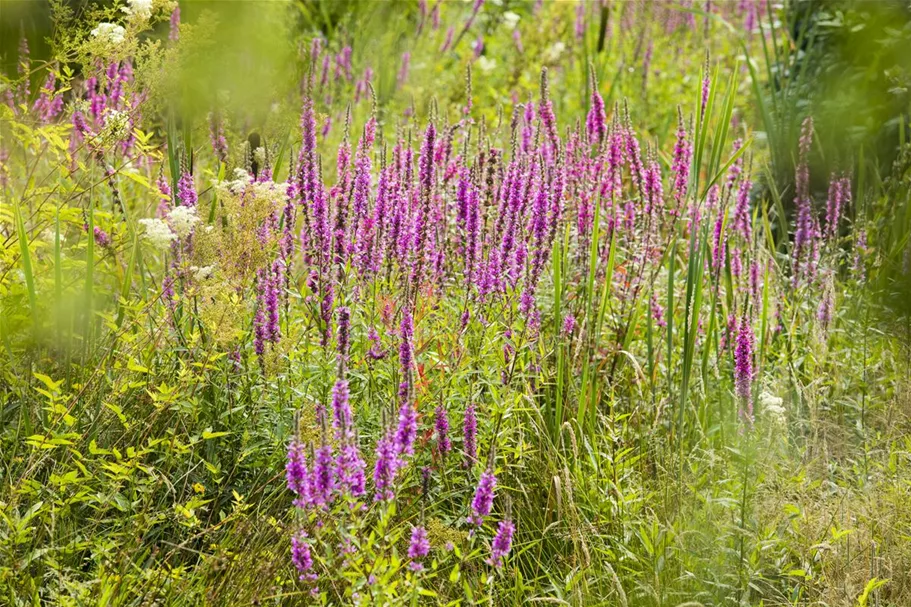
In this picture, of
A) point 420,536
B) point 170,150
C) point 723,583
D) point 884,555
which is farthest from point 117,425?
point 884,555

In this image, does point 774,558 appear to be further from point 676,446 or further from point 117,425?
point 117,425

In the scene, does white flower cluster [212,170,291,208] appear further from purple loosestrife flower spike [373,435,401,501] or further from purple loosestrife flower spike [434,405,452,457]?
purple loosestrife flower spike [373,435,401,501]

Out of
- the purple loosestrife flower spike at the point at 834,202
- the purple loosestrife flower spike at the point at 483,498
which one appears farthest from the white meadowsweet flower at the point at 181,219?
the purple loosestrife flower spike at the point at 834,202

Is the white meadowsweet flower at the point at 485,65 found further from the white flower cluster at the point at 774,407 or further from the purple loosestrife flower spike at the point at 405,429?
the purple loosestrife flower spike at the point at 405,429

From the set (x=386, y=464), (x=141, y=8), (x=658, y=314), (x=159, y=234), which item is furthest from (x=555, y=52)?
(x=386, y=464)

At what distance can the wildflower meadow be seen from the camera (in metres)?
2.63

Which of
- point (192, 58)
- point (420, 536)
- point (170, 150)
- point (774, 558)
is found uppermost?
point (192, 58)

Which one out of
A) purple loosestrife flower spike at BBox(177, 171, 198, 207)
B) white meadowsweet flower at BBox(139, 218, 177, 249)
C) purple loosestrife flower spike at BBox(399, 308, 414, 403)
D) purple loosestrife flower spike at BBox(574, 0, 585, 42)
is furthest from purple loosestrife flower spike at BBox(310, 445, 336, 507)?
purple loosestrife flower spike at BBox(574, 0, 585, 42)

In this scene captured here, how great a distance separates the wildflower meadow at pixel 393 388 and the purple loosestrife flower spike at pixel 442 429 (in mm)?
53

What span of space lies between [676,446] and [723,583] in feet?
2.35

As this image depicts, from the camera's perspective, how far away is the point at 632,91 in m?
8.66

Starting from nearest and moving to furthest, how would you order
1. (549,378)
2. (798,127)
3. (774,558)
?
(774,558) → (549,378) → (798,127)

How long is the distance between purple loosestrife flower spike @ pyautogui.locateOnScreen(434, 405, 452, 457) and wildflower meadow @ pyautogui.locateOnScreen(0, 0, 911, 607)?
0.05m

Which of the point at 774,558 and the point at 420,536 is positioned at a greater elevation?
the point at 420,536
